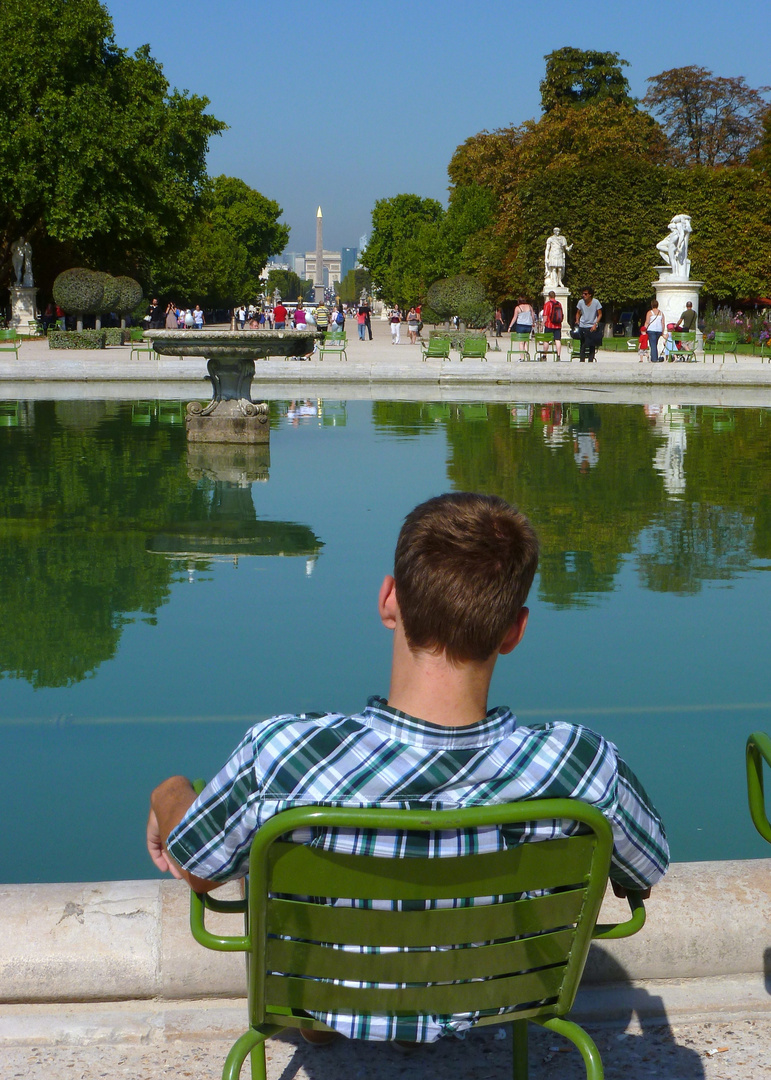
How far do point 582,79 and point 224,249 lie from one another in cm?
2407

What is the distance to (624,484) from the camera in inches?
411

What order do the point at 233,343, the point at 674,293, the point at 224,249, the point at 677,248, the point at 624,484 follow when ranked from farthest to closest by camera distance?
the point at 224,249
the point at 674,293
the point at 677,248
the point at 233,343
the point at 624,484

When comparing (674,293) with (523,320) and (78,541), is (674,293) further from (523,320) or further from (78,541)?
(78,541)

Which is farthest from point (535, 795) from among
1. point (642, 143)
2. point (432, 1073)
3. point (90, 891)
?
point (642, 143)

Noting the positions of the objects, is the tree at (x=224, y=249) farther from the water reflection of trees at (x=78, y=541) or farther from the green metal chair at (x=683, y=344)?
the water reflection of trees at (x=78, y=541)

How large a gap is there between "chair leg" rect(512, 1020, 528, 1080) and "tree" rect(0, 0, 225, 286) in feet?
116

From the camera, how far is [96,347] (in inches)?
1283

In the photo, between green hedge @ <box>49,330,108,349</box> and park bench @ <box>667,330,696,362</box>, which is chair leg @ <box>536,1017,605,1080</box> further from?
green hedge @ <box>49,330,108,349</box>

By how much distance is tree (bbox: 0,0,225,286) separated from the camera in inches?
1369

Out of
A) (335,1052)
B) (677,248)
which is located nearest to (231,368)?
(335,1052)

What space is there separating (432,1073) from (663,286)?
108ft

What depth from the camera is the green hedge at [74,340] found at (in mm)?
32375

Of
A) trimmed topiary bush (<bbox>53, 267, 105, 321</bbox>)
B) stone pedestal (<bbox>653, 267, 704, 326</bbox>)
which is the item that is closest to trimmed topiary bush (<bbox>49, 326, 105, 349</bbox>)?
trimmed topiary bush (<bbox>53, 267, 105, 321</bbox>)

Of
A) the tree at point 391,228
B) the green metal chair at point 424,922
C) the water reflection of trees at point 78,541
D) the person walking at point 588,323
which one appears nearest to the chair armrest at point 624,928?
the green metal chair at point 424,922
